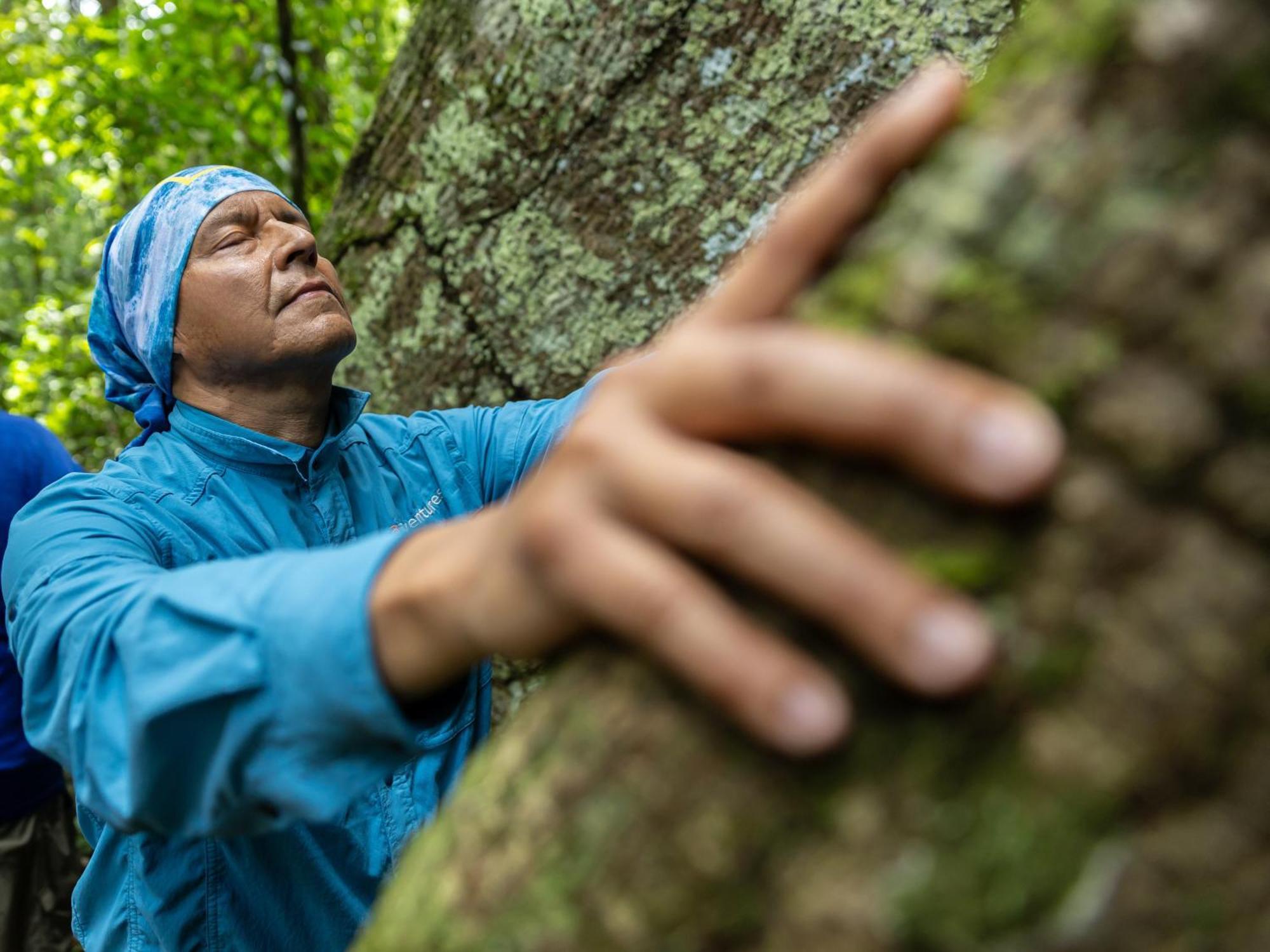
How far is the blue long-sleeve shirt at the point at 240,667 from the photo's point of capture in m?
1.02

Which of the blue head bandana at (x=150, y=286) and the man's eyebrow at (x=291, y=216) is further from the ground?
the man's eyebrow at (x=291, y=216)

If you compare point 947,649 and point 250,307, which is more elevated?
point 947,649

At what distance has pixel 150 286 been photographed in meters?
2.46

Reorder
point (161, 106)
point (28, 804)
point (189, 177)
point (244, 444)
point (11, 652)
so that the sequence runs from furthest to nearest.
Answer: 1. point (161, 106)
2. point (28, 804)
3. point (11, 652)
4. point (189, 177)
5. point (244, 444)

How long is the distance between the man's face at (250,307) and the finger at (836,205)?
1.68 meters

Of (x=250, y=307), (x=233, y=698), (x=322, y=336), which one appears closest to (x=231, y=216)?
(x=250, y=307)

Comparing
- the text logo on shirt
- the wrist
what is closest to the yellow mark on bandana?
the text logo on shirt

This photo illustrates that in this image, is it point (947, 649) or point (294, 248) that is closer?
point (947, 649)

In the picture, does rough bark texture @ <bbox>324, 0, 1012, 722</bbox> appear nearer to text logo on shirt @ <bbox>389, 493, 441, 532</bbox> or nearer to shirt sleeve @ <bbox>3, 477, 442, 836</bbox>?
text logo on shirt @ <bbox>389, 493, 441, 532</bbox>

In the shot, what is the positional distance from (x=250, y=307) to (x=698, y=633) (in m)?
1.94

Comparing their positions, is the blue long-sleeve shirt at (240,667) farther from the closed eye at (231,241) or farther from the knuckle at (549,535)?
the closed eye at (231,241)

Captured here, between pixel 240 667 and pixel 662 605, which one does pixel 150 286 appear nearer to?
pixel 240 667

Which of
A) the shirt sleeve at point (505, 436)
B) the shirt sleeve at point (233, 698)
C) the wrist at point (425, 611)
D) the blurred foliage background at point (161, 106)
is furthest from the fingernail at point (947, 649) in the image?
the blurred foliage background at point (161, 106)

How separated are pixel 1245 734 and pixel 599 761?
44 centimetres
